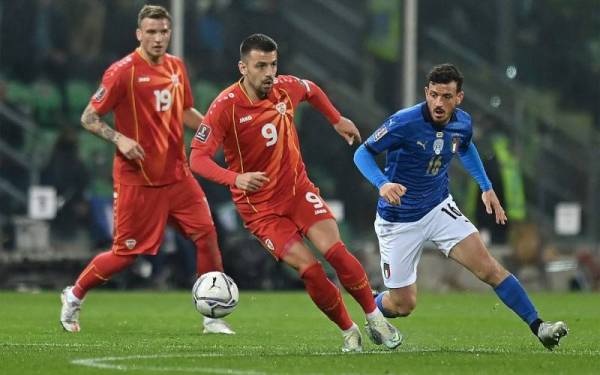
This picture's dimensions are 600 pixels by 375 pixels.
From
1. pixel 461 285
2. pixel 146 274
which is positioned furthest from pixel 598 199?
pixel 146 274

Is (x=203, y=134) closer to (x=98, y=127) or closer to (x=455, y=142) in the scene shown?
(x=455, y=142)

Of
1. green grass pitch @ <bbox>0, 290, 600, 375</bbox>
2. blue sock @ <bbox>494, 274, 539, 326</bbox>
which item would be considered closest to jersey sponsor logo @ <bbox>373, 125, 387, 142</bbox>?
blue sock @ <bbox>494, 274, 539, 326</bbox>

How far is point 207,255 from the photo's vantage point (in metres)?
12.8

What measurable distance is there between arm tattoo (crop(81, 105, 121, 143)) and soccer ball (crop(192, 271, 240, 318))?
141 cm

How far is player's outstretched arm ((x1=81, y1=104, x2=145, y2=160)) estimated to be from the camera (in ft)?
39.7

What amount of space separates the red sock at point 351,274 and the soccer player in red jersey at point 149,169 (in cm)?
229

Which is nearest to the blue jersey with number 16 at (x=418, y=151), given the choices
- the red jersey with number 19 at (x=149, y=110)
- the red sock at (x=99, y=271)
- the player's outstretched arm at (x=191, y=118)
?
the player's outstretched arm at (x=191, y=118)

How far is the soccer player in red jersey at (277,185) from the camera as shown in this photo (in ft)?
34.8

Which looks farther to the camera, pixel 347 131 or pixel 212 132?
pixel 347 131

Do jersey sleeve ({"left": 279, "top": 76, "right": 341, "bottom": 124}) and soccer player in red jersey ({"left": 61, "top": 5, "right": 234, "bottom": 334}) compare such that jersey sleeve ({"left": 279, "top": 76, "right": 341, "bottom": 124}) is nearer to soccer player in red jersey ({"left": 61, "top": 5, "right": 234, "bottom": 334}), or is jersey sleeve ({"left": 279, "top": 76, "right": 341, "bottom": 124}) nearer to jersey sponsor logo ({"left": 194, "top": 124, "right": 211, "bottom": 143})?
jersey sponsor logo ({"left": 194, "top": 124, "right": 211, "bottom": 143})

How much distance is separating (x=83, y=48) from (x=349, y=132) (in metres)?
11.3

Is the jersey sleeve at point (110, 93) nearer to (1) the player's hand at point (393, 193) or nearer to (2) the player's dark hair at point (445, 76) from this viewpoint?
(2) the player's dark hair at point (445, 76)

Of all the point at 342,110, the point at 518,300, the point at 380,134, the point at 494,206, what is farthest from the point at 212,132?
the point at 342,110

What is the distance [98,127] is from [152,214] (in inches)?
35.3
